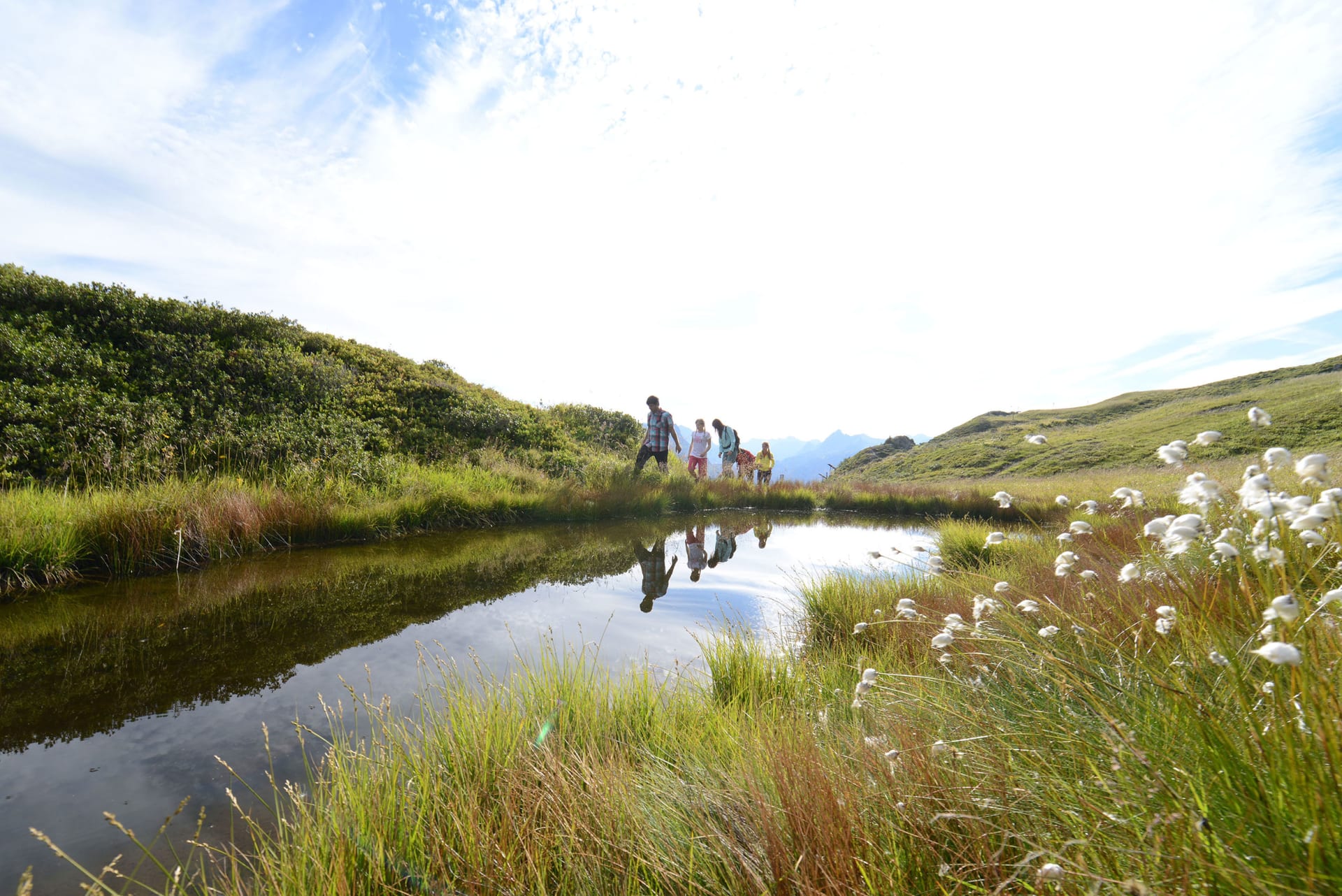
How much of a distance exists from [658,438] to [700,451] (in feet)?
9.68

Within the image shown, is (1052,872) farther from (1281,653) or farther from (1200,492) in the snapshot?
(1200,492)

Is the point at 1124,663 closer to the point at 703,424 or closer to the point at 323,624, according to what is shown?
the point at 323,624

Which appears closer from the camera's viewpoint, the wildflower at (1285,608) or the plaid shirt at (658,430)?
the wildflower at (1285,608)

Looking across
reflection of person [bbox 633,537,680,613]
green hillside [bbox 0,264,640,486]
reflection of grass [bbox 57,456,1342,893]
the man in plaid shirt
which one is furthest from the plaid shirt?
reflection of grass [bbox 57,456,1342,893]

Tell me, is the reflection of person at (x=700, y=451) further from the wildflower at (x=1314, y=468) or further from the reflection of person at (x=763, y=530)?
the wildflower at (x=1314, y=468)

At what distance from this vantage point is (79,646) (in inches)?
182

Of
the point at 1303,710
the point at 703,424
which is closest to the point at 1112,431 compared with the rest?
the point at 703,424

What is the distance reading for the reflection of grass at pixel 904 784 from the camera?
1372mm

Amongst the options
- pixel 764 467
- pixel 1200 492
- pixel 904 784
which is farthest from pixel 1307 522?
pixel 764 467

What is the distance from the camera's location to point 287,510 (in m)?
9.01

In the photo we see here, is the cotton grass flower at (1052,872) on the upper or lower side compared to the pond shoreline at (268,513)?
lower

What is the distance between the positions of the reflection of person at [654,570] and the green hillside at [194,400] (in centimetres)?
692

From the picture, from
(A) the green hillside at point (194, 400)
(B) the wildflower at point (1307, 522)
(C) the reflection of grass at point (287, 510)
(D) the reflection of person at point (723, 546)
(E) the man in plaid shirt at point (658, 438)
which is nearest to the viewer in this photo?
(B) the wildflower at point (1307, 522)

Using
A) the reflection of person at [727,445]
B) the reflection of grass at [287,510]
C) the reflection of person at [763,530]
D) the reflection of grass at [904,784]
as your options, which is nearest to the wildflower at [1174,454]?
the reflection of grass at [904,784]
